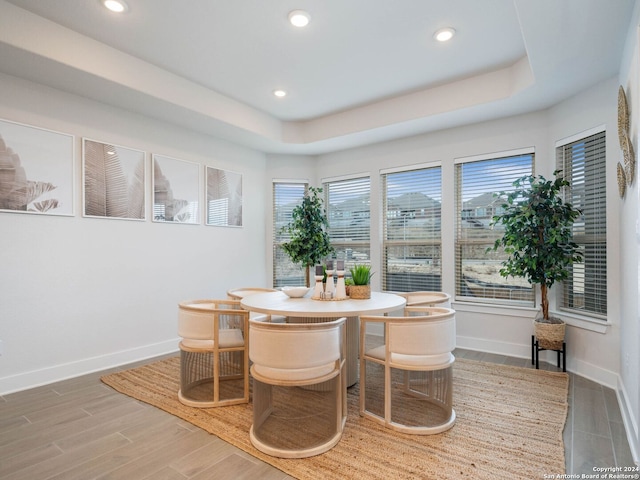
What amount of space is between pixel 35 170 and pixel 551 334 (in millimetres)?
5089

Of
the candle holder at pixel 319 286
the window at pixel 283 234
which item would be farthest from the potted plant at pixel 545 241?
the window at pixel 283 234

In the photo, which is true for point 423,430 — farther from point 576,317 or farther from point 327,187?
point 327,187

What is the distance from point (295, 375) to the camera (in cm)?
222

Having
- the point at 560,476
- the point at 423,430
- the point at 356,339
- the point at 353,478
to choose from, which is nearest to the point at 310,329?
the point at 353,478

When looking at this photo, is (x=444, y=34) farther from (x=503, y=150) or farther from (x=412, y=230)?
(x=412, y=230)

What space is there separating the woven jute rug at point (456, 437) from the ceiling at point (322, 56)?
2.78 meters

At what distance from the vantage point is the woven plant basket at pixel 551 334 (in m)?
3.63

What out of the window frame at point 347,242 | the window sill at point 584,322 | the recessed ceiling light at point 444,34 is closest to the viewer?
the recessed ceiling light at point 444,34

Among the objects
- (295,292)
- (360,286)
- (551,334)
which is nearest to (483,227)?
(551,334)

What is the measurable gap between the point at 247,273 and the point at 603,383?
4313 millimetres

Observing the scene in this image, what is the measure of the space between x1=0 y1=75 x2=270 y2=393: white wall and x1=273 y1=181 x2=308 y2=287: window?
950 millimetres

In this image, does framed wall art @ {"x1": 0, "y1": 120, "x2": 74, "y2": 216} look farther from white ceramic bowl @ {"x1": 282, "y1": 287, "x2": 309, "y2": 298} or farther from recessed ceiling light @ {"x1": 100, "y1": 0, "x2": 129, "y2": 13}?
white ceramic bowl @ {"x1": 282, "y1": 287, "x2": 309, "y2": 298}

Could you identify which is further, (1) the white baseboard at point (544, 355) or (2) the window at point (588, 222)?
(2) the window at point (588, 222)

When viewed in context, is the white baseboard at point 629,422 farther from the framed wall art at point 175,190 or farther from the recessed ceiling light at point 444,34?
the framed wall art at point 175,190
